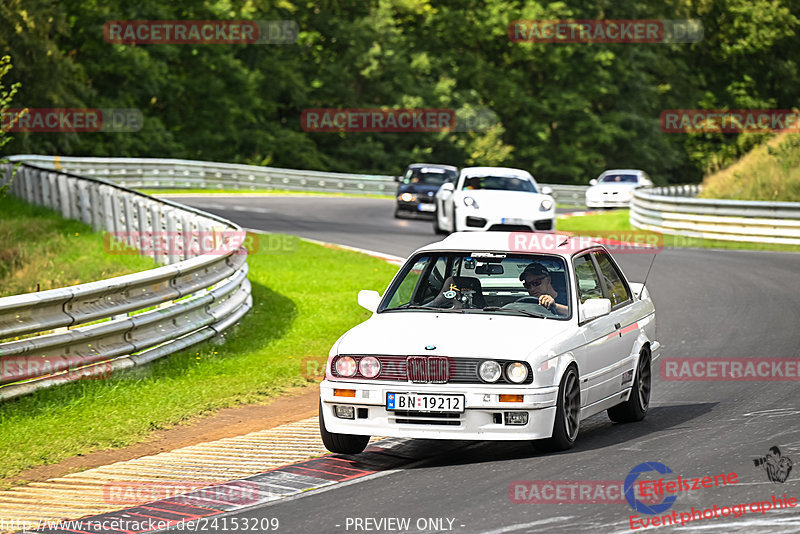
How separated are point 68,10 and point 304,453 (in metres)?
49.2

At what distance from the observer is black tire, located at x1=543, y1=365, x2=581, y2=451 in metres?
8.30

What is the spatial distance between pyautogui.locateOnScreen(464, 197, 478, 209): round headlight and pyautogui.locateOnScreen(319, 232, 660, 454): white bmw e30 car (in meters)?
14.2

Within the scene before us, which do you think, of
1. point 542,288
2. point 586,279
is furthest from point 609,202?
point 542,288

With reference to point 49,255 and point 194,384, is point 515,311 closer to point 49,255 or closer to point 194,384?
point 194,384

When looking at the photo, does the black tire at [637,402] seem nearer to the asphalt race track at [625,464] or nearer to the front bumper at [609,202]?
the asphalt race track at [625,464]

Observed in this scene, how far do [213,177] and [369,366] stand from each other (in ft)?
129

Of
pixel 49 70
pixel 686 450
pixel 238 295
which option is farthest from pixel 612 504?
pixel 49 70

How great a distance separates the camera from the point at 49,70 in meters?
48.2

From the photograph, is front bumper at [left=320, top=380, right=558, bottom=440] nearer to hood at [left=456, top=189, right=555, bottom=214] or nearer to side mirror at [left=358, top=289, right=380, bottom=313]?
side mirror at [left=358, top=289, right=380, bottom=313]

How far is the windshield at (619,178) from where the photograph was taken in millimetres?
45769

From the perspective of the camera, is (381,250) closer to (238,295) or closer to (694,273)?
(694,273)

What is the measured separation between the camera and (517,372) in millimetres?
8094

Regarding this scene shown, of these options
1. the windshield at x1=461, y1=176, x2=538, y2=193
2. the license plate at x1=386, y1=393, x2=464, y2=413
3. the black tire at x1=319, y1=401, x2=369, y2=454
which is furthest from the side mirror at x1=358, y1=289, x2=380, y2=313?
the windshield at x1=461, y1=176, x2=538, y2=193

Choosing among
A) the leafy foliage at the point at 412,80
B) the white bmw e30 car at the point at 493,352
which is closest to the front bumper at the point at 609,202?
the leafy foliage at the point at 412,80
